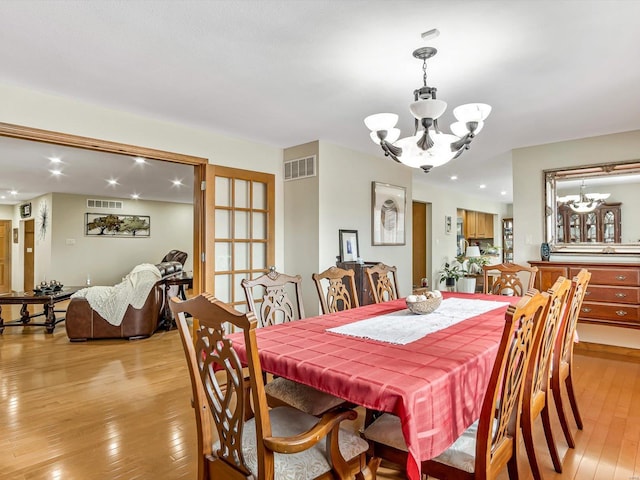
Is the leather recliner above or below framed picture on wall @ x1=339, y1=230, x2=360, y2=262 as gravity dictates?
below

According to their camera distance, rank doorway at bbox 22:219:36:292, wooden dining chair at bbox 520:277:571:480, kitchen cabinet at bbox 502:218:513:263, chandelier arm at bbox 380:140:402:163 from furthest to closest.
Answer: kitchen cabinet at bbox 502:218:513:263
doorway at bbox 22:219:36:292
chandelier arm at bbox 380:140:402:163
wooden dining chair at bbox 520:277:571:480

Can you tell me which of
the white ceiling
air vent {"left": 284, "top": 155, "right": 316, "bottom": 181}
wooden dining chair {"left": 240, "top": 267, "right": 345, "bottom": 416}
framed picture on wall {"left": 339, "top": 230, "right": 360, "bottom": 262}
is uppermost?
the white ceiling

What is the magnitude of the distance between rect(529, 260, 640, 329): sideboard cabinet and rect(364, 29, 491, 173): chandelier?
8.62ft

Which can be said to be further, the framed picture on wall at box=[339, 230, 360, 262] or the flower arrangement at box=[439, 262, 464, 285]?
the flower arrangement at box=[439, 262, 464, 285]

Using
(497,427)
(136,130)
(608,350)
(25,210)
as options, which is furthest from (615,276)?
(25,210)

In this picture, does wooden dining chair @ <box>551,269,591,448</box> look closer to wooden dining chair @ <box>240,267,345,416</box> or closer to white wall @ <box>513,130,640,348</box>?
wooden dining chair @ <box>240,267,345,416</box>

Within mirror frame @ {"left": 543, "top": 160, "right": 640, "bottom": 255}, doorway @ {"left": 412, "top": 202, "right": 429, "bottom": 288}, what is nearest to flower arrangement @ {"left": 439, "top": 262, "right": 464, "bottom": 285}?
doorway @ {"left": 412, "top": 202, "right": 429, "bottom": 288}

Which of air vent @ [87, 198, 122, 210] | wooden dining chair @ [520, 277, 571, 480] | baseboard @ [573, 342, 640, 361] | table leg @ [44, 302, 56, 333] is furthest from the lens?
air vent @ [87, 198, 122, 210]

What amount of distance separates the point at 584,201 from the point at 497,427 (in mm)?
3986

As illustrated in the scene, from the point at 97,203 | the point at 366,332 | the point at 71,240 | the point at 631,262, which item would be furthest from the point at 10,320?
the point at 631,262

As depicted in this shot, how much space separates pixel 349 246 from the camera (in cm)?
475

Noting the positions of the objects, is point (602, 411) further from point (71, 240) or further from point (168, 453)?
point (71, 240)

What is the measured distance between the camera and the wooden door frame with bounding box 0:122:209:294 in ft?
9.86

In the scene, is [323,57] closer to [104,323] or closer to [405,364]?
[405,364]
